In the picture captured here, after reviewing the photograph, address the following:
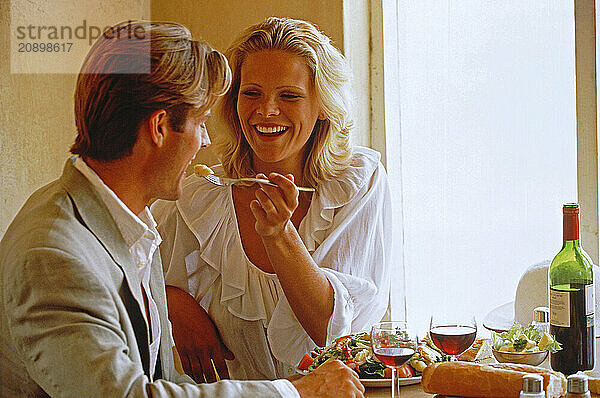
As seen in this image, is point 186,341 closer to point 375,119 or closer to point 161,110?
point 161,110

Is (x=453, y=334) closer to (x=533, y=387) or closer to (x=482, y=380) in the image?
(x=482, y=380)

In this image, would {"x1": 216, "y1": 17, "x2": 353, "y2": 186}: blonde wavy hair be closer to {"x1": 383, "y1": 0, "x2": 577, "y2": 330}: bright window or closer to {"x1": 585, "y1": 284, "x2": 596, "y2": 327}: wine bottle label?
{"x1": 383, "y1": 0, "x2": 577, "y2": 330}: bright window

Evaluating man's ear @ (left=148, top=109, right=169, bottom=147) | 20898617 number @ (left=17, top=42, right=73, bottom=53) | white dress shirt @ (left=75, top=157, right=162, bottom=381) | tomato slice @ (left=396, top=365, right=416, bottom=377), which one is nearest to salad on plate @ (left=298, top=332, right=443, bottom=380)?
tomato slice @ (left=396, top=365, right=416, bottom=377)

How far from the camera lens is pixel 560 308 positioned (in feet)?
4.91

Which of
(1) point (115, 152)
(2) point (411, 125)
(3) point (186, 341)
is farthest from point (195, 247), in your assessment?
(2) point (411, 125)

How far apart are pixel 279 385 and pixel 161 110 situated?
1.80ft

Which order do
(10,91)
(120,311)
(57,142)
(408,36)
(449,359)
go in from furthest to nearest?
1. (408,36)
2. (57,142)
3. (10,91)
4. (449,359)
5. (120,311)

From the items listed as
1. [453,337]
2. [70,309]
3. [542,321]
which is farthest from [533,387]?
[70,309]

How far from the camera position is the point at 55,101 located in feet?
8.63

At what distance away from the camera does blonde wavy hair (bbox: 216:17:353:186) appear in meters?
2.21

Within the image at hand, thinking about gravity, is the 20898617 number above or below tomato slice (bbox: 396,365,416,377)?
above

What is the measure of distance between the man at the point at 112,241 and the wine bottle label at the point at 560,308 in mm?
434

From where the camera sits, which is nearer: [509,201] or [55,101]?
[55,101]

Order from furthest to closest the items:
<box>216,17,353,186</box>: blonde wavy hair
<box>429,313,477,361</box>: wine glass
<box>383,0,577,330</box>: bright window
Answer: <box>383,0,577,330</box>: bright window < <box>216,17,353,186</box>: blonde wavy hair < <box>429,313,477,361</box>: wine glass
